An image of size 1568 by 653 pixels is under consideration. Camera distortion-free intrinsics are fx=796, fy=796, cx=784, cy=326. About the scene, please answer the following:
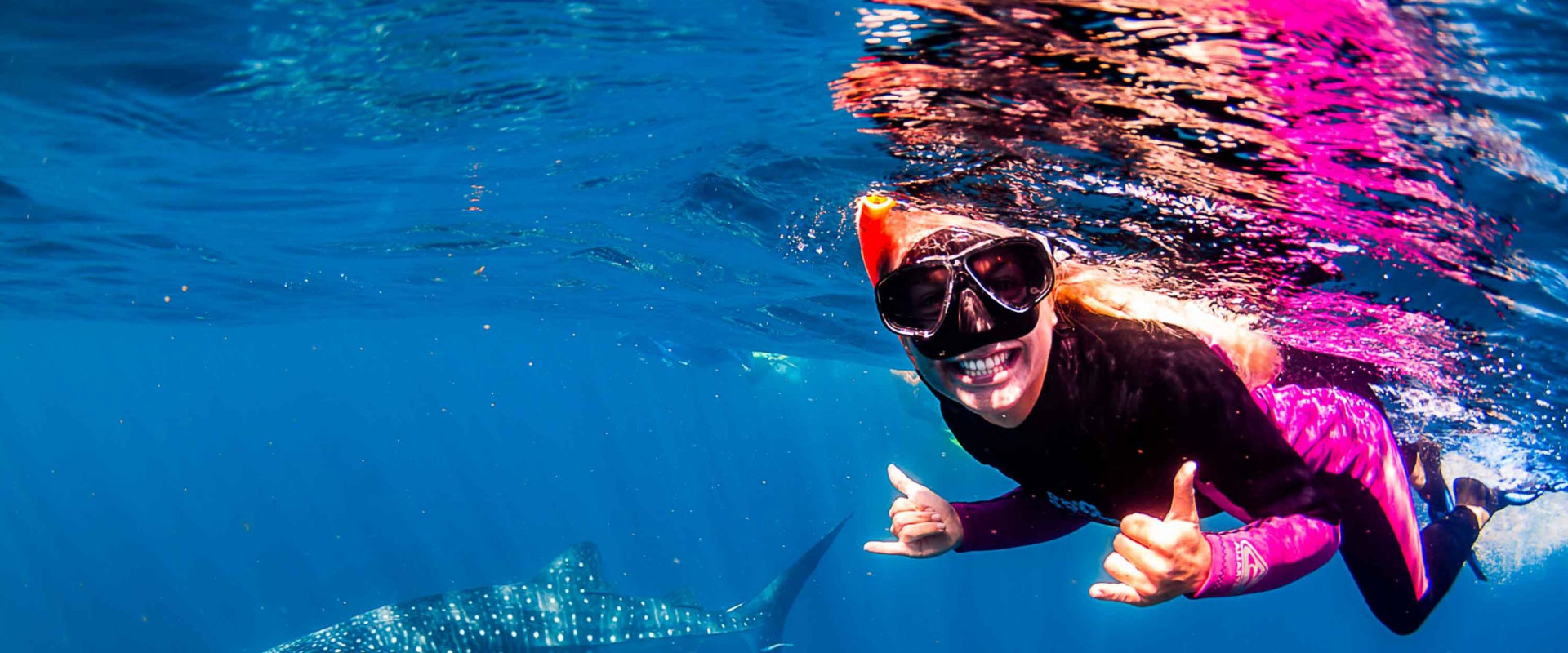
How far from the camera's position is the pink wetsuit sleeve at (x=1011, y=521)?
514 cm

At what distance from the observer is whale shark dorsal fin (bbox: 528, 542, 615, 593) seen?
44.3 feet

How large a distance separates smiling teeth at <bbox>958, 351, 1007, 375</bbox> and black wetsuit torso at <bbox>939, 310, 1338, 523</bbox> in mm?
394

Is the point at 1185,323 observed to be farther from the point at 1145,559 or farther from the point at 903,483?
the point at 1145,559

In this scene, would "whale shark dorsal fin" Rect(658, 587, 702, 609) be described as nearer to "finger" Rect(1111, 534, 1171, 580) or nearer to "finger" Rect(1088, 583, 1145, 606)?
"finger" Rect(1088, 583, 1145, 606)

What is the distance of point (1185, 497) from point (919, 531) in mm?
1827

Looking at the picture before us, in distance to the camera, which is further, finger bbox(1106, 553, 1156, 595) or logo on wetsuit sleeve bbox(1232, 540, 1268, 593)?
logo on wetsuit sleeve bbox(1232, 540, 1268, 593)

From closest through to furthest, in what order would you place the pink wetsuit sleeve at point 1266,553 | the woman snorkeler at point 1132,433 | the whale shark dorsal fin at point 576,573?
1. the pink wetsuit sleeve at point 1266,553
2. the woman snorkeler at point 1132,433
3. the whale shark dorsal fin at point 576,573

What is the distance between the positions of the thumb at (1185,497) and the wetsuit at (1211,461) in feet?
0.90

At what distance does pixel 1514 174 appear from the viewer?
5230 millimetres

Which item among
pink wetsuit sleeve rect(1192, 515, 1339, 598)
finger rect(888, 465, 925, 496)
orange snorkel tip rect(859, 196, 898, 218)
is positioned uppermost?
orange snorkel tip rect(859, 196, 898, 218)

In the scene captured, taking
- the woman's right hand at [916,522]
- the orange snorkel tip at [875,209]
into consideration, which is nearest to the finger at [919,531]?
the woman's right hand at [916,522]

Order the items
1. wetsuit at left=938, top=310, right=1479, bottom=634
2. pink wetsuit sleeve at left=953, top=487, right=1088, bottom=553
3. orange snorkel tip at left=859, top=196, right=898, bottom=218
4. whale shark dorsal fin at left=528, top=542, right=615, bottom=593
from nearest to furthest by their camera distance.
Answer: wetsuit at left=938, top=310, right=1479, bottom=634 → orange snorkel tip at left=859, top=196, right=898, bottom=218 → pink wetsuit sleeve at left=953, top=487, right=1088, bottom=553 → whale shark dorsal fin at left=528, top=542, right=615, bottom=593

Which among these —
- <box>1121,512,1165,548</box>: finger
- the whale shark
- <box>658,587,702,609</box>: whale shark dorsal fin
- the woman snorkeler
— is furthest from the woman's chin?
<box>658,587,702,609</box>: whale shark dorsal fin

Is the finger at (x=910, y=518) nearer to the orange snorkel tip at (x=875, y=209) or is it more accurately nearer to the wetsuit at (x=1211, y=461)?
the wetsuit at (x=1211, y=461)
